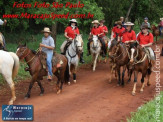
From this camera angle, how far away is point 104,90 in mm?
10789

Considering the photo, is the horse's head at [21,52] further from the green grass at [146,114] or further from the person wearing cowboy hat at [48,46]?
the green grass at [146,114]

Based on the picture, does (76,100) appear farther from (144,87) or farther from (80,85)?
(144,87)

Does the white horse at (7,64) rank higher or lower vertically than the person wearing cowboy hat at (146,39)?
lower

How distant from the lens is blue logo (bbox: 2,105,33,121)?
299 inches

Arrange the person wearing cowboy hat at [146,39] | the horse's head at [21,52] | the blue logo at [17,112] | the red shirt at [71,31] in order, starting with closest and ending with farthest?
the blue logo at [17,112], the horse's head at [21,52], the person wearing cowboy hat at [146,39], the red shirt at [71,31]

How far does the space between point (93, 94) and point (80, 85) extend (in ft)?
5.08

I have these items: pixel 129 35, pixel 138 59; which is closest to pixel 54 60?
pixel 138 59

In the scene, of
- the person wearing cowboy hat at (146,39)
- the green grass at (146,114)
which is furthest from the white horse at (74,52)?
the green grass at (146,114)

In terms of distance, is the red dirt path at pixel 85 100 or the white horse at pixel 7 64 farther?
the white horse at pixel 7 64

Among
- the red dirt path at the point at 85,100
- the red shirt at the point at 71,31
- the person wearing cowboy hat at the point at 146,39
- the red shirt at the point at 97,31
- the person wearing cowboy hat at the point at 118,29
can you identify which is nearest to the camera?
the red dirt path at the point at 85,100

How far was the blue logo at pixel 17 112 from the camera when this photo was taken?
7.59 meters

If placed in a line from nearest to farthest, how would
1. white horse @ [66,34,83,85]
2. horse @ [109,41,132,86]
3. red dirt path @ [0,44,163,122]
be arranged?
red dirt path @ [0,44,163,122] < horse @ [109,41,132,86] < white horse @ [66,34,83,85]

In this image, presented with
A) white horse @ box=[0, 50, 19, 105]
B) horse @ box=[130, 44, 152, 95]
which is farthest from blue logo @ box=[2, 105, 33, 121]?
horse @ box=[130, 44, 152, 95]

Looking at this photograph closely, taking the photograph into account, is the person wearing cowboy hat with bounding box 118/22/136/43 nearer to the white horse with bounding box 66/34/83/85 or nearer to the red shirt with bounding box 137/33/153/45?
the red shirt with bounding box 137/33/153/45
